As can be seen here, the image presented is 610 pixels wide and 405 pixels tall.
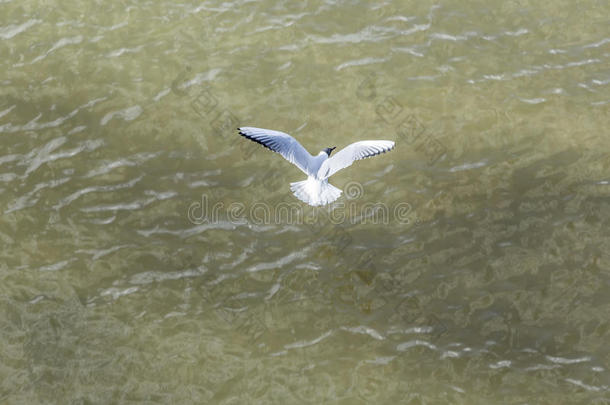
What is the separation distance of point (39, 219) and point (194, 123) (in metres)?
2.72

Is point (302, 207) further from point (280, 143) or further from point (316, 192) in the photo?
point (280, 143)

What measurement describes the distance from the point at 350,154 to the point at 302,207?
1201 millimetres

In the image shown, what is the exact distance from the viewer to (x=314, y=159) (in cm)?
904

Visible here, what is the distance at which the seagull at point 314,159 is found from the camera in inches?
343

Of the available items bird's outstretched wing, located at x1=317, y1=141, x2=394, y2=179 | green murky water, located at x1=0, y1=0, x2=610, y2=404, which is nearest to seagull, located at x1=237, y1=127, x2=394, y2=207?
bird's outstretched wing, located at x1=317, y1=141, x2=394, y2=179

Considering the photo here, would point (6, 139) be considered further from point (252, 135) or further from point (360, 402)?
point (360, 402)

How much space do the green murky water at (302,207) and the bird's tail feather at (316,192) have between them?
1.96 ft

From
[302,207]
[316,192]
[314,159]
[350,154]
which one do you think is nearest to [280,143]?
[314,159]

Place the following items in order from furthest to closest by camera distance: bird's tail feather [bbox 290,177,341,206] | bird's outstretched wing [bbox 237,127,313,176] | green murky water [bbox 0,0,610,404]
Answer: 1. bird's tail feather [bbox 290,177,341,206]
2. bird's outstretched wing [bbox 237,127,313,176]
3. green murky water [bbox 0,0,610,404]

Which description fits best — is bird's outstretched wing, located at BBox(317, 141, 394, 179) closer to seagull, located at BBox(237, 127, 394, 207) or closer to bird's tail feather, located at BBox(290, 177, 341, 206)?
seagull, located at BBox(237, 127, 394, 207)

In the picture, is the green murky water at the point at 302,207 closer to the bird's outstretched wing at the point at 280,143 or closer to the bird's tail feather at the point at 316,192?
the bird's tail feather at the point at 316,192

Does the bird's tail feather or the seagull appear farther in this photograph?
the bird's tail feather

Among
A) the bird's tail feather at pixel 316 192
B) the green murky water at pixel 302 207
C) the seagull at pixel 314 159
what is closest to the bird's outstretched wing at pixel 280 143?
the seagull at pixel 314 159

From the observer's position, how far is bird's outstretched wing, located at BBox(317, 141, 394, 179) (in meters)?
8.73
